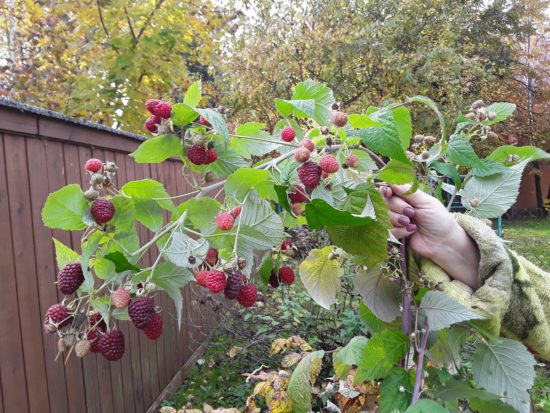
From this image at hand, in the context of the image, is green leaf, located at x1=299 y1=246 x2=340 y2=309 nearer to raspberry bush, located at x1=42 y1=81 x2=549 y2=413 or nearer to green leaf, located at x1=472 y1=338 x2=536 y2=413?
raspberry bush, located at x1=42 y1=81 x2=549 y2=413

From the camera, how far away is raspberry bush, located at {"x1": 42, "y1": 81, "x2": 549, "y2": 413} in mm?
592

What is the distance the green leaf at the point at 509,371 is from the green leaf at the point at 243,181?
1.47ft

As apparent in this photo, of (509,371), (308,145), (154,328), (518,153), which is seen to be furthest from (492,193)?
(154,328)

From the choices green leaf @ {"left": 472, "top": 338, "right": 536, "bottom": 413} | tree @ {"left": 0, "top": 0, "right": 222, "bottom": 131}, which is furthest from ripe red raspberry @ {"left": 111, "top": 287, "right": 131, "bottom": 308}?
tree @ {"left": 0, "top": 0, "right": 222, "bottom": 131}

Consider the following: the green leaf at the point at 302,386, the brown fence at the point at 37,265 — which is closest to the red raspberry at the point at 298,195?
the green leaf at the point at 302,386

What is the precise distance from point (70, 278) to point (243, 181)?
10.3 inches

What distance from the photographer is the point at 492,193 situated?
0.81 m

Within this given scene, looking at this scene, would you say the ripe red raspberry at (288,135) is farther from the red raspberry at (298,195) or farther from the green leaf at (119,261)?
the green leaf at (119,261)

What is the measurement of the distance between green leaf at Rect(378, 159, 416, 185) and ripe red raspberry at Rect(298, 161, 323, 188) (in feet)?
0.37

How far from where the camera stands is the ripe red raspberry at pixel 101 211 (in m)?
0.58

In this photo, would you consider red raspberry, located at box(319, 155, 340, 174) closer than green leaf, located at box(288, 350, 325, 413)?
Yes

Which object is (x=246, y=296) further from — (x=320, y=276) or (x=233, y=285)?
(x=320, y=276)

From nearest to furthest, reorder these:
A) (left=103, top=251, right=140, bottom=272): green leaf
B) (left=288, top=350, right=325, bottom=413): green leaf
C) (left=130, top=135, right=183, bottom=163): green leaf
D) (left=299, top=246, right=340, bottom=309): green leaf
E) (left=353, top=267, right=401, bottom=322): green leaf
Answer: (left=103, top=251, right=140, bottom=272): green leaf < (left=130, top=135, right=183, bottom=163): green leaf < (left=353, top=267, right=401, bottom=322): green leaf < (left=299, top=246, right=340, bottom=309): green leaf < (left=288, top=350, right=325, bottom=413): green leaf

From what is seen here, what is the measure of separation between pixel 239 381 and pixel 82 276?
10.1ft
